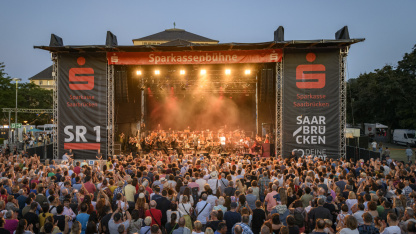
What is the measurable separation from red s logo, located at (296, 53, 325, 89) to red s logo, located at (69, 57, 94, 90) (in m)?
11.3

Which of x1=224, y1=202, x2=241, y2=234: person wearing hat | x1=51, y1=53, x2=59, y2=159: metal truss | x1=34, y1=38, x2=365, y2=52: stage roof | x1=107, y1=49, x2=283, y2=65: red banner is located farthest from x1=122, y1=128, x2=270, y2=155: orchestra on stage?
x1=224, y1=202, x2=241, y2=234: person wearing hat

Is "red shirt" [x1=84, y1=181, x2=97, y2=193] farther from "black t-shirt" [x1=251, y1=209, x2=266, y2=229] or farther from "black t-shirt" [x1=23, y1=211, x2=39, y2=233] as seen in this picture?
"black t-shirt" [x1=251, y1=209, x2=266, y2=229]

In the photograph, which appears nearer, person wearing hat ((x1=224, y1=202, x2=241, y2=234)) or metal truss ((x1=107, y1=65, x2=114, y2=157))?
person wearing hat ((x1=224, y1=202, x2=241, y2=234))

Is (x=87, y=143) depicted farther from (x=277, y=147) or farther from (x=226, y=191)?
(x=226, y=191)

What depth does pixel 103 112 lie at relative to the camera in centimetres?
1703

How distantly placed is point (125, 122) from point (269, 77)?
36.5 ft

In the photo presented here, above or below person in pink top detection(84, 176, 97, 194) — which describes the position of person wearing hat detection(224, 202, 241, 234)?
below

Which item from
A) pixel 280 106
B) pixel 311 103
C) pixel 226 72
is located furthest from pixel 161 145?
pixel 311 103

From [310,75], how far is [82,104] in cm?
1251

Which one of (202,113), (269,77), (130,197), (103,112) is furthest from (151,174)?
(202,113)

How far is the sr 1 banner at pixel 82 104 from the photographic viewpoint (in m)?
17.0

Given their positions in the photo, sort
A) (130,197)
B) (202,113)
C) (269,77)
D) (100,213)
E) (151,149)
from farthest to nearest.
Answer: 1. (202,113)
2. (151,149)
3. (269,77)
4. (130,197)
5. (100,213)

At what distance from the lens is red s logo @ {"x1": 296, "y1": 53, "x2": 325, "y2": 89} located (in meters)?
16.3

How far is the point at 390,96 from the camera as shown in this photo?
3250cm
